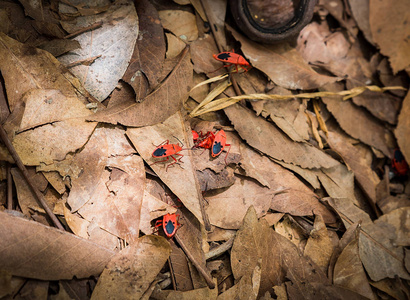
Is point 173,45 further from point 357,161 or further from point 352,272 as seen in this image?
point 352,272

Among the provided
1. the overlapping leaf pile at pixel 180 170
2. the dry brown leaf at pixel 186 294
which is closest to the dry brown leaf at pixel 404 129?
the overlapping leaf pile at pixel 180 170

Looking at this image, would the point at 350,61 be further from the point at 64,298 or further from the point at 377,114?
the point at 64,298

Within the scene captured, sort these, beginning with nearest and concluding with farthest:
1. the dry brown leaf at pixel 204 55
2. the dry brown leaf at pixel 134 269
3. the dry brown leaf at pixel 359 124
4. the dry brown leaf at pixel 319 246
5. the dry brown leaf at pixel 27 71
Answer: the dry brown leaf at pixel 134 269, the dry brown leaf at pixel 27 71, the dry brown leaf at pixel 319 246, the dry brown leaf at pixel 204 55, the dry brown leaf at pixel 359 124

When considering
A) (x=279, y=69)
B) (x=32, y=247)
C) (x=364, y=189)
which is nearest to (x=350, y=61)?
(x=279, y=69)

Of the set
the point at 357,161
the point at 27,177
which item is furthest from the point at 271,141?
the point at 27,177

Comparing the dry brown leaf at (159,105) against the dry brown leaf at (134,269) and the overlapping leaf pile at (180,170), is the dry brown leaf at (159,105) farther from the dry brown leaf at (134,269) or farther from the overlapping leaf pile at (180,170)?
the dry brown leaf at (134,269)
